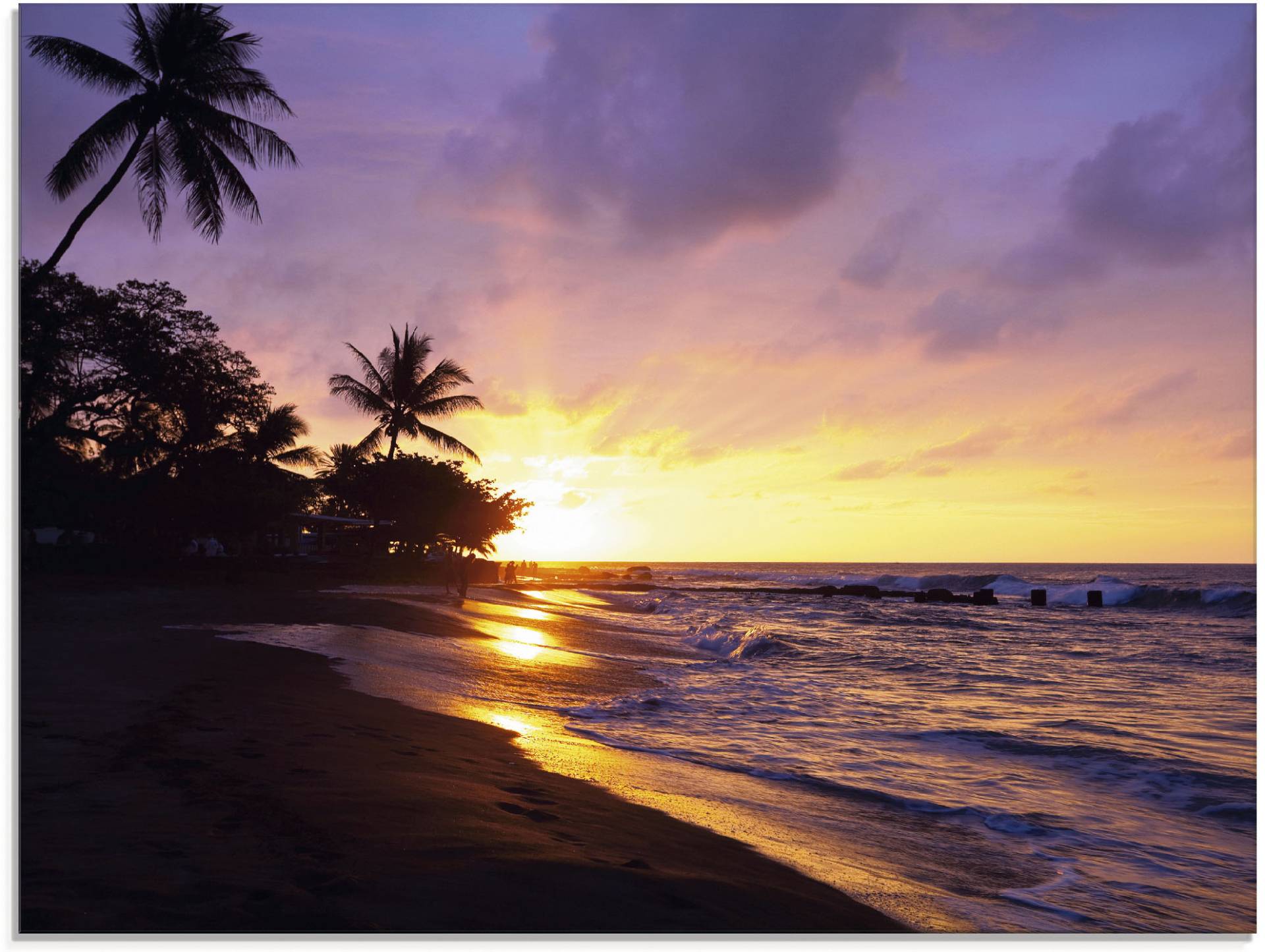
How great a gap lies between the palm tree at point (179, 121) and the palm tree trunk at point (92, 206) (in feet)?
0.07

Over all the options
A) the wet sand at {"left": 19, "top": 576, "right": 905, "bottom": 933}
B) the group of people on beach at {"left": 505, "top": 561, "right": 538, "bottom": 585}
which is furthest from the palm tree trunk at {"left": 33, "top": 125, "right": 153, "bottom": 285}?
the group of people on beach at {"left": 505, "top": 561, "right": 538, "bottom": 585}

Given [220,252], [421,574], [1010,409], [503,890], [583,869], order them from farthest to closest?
[421,574] < [220,252] < [1010,409] < [583,869] < [503,890]

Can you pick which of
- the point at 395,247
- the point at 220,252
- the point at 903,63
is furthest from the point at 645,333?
the point at 220,252

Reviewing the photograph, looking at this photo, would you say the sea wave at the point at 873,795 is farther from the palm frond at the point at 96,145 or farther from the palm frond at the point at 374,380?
the palm frond at the point at 374,380

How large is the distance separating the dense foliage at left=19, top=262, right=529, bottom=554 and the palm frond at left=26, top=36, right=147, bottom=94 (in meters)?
1.52

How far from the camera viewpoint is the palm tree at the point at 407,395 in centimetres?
3628

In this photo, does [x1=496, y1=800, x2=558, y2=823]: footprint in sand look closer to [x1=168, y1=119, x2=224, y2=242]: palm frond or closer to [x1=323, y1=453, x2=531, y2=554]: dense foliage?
[x1=168, y1=119, x2=224, y2=242]: palm frond

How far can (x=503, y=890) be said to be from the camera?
317 centimetres

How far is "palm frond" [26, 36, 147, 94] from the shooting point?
18.3 ft

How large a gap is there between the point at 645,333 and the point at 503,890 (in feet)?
20.4

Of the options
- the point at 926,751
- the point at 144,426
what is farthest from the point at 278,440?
the point at 926,751

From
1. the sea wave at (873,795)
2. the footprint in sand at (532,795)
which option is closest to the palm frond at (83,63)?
the footprint in sand at (532,795)

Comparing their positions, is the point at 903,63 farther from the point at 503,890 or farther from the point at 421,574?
the point at 421,574

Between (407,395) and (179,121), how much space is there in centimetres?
2309
